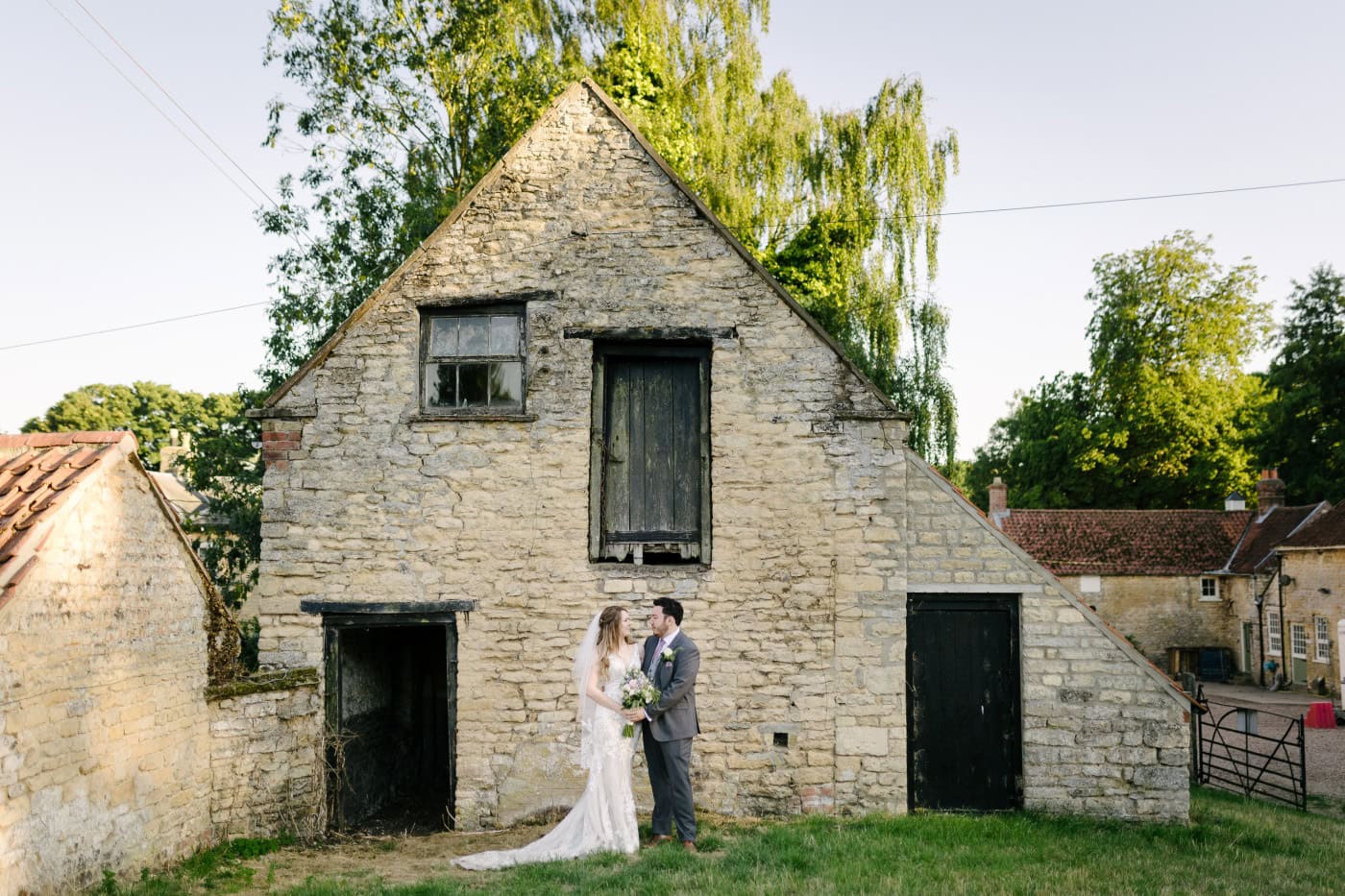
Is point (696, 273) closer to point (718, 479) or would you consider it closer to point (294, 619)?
point (718, 479)

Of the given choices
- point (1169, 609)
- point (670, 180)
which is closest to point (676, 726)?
point (670, 180)

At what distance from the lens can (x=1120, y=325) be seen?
41156 mm

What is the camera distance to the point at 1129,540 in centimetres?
3397

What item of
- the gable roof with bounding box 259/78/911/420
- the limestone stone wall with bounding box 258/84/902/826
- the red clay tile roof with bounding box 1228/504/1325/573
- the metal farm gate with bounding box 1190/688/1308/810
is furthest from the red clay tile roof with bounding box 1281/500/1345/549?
the limestone stone wall with bounding box 258/84/902/826

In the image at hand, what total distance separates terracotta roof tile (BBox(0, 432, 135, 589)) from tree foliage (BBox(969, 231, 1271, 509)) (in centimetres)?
4009

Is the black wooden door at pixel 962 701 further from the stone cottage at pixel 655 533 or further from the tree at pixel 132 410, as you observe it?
the tree at pixel 132 410

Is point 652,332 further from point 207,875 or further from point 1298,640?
point 1298,640

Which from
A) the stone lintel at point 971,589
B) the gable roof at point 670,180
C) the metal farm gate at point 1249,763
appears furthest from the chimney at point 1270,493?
the gable roof at point 670,180

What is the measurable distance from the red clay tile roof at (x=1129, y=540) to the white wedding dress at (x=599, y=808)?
93.5ft

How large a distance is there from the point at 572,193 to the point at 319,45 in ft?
37.7

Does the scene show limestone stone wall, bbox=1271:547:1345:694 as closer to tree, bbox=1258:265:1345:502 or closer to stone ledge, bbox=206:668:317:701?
tree, bbox=1258:265:1345:502

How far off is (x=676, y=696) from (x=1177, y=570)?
31231 mm

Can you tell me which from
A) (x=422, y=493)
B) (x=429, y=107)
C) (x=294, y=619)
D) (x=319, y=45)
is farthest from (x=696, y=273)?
(x=319, y=45)

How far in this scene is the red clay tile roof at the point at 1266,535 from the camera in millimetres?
31531
